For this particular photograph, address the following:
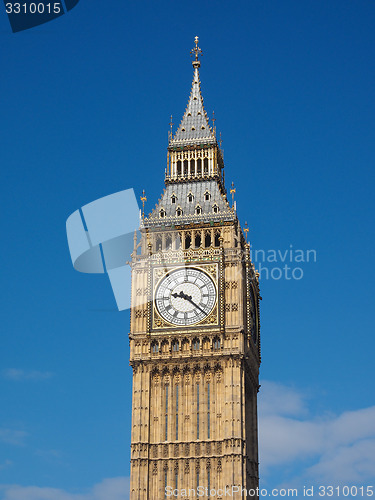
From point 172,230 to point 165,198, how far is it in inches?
155

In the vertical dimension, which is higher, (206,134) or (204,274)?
(206,134)

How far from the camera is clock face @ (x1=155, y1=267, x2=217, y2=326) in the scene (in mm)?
81562

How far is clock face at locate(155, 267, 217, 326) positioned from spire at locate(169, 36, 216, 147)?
12887 millimetres

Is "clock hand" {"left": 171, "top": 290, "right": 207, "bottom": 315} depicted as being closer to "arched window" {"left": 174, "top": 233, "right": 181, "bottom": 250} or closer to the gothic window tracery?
the gothic window tracery

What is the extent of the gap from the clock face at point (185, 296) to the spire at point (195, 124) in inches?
507

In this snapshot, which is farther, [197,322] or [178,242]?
[178,242]

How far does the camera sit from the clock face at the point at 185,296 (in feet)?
268

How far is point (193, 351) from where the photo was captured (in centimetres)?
8056

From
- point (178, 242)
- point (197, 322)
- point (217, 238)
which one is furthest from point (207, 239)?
point (197, 322)

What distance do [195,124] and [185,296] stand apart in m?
17.1

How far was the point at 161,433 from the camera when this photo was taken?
3105 inches

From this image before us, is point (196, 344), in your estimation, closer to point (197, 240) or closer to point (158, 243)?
point (197, 240)
